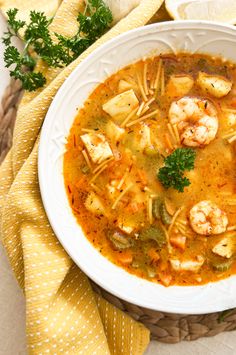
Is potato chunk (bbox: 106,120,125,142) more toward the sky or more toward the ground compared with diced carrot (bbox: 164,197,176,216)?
more toward the sky

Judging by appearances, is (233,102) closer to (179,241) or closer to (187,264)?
(179,241)

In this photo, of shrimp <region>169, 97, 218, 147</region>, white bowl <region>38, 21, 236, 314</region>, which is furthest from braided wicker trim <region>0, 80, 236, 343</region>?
shrimp <region>169, 97, 218, 147</region>

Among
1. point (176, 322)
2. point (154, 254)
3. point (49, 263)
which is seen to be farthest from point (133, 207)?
point (176, 322)

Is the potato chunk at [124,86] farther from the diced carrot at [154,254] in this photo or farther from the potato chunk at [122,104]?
the diced carrot at [154,254]

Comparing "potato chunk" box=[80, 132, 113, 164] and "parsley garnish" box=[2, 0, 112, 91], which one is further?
"parsley garnish" box=[2, 0, 112, 91]

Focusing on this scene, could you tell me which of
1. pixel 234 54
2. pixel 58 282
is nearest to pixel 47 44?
pixel 234 54

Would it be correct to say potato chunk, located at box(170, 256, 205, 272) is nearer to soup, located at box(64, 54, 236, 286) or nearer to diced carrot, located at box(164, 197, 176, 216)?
soup, located at box(64, 54, 236, 286)

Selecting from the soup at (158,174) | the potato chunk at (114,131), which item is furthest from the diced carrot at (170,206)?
the potato chunk at (114,131)
